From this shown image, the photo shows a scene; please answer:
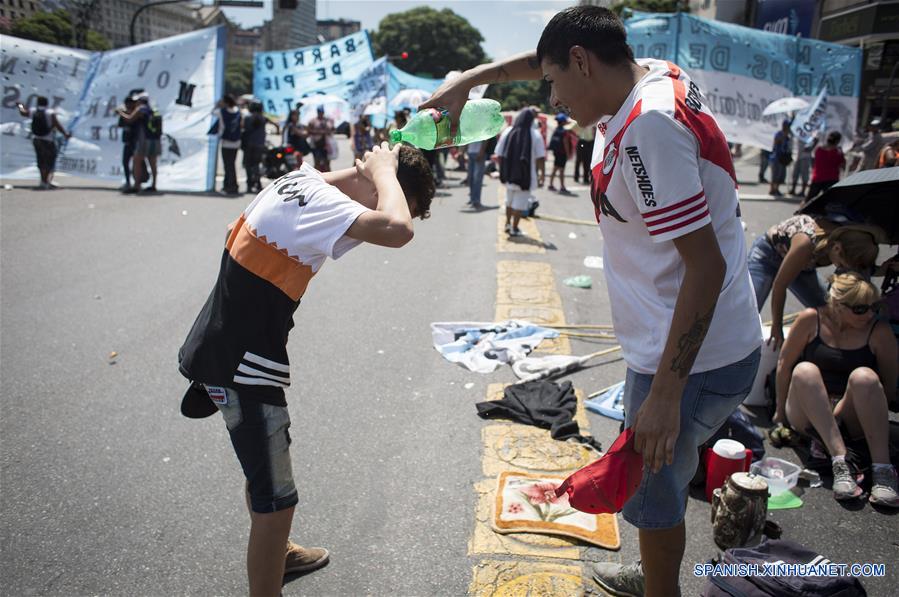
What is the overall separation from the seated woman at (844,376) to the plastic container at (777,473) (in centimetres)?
20

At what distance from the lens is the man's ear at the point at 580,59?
1.87 meters

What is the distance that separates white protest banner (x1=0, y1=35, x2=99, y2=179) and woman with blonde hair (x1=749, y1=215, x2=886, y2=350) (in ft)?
47.2

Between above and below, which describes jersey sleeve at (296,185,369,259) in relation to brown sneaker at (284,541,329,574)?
above

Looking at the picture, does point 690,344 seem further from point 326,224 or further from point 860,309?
point 860,309

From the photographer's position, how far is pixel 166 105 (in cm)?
1387

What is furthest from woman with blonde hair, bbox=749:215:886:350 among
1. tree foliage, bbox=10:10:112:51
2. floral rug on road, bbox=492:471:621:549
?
tree foliage, bbox=10:10:112:51

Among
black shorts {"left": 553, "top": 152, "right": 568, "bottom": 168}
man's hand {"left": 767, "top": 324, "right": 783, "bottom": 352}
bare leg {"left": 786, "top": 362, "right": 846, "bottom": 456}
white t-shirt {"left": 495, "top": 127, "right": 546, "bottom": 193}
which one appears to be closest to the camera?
bare leg {"left": 786, "top": 362, "right": 846, "bottom": 456}

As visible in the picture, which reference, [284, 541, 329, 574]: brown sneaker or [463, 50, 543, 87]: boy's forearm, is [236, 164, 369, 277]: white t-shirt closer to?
[463, 50, 543, 87]: boy's forearm

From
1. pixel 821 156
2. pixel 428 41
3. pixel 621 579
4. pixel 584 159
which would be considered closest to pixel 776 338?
pixel 621 579

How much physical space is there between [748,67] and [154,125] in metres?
13.2

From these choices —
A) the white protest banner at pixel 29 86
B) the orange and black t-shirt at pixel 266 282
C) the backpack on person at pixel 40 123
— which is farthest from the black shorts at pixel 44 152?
the orange and black t-shirt at pixel 266 282

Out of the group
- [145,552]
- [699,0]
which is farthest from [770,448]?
[699,0]

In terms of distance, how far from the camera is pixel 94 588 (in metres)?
2.69

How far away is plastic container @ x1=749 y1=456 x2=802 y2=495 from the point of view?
3.55 metres
